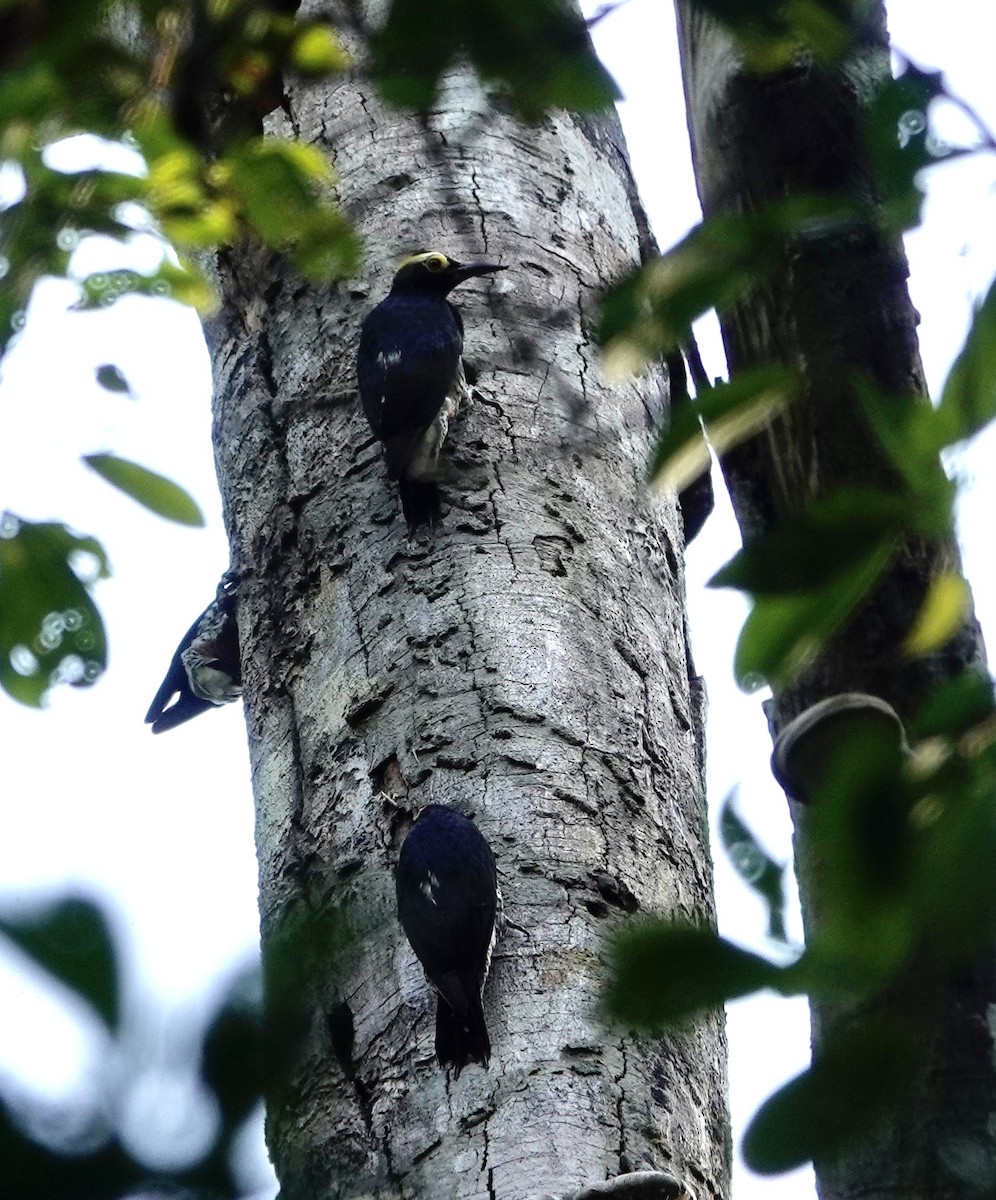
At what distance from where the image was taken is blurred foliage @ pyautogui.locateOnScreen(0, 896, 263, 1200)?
0.72m

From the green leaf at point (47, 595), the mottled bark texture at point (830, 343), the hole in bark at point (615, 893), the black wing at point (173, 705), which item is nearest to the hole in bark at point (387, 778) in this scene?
the hole in bark at point (615, 893)

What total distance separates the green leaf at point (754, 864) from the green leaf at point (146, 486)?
0.78m

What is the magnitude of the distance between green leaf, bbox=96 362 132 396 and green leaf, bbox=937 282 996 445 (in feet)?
5.34

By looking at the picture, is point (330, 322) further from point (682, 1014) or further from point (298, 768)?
point (682, 1014)

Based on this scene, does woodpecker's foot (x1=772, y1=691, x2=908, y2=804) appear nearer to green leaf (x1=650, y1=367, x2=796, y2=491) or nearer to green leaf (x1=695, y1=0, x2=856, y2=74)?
green leaf (x1=650, y1=367, x2=796, y2=491)

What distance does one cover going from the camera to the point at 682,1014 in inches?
33.0

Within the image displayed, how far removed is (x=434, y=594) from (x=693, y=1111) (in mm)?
898

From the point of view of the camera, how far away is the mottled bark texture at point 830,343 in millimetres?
1103

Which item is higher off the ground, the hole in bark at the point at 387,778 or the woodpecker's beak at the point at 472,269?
the woodpecker's beak at the point at 472,269

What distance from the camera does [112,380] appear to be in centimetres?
242

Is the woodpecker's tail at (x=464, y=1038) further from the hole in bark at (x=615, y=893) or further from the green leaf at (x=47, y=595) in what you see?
the green leaf at (x=47, y=595)

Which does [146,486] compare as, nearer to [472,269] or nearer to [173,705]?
[472,269]

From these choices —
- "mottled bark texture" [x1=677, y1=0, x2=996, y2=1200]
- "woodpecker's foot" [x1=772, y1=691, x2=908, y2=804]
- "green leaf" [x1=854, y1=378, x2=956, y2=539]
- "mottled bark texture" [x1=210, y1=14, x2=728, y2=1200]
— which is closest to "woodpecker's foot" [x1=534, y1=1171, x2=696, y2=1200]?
"mottled bark texture" [x1=210, y1=14, x2=728, y2=1200]

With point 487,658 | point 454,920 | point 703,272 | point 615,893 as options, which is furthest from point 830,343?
point 487,658
